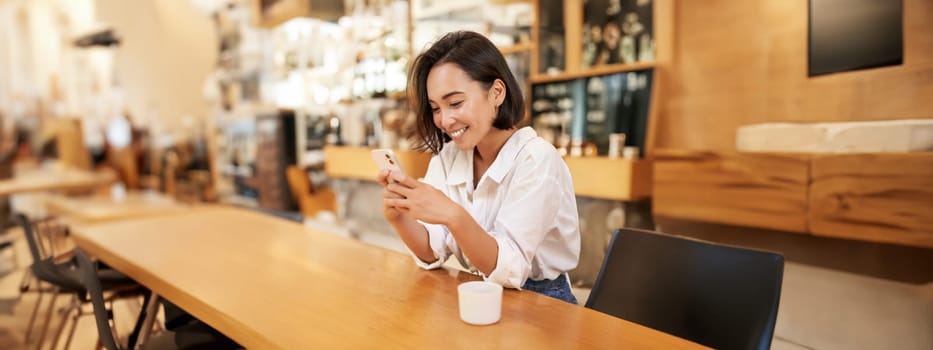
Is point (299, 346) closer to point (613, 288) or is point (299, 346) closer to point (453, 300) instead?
point (453, 300)

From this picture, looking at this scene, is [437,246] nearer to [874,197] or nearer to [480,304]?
[480,304]

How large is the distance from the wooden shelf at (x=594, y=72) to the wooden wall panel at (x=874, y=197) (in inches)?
36.4

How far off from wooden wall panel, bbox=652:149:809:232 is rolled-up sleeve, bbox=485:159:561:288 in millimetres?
1050

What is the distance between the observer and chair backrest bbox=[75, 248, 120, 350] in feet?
4.44

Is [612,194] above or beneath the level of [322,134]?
beneath

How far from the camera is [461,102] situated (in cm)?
141

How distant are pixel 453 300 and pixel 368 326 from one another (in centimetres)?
22

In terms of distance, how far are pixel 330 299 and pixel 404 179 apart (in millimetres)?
321

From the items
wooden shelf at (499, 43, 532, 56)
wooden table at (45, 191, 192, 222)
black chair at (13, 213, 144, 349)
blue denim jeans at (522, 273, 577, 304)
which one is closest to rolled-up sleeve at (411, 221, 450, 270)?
blue denim jeans at (522, 273, 577, 304)

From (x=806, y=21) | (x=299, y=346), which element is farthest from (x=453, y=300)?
(x=806, y=21)

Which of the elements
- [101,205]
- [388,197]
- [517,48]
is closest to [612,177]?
[517,48]

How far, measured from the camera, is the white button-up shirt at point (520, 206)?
4.28ft

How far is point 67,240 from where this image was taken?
2625mm

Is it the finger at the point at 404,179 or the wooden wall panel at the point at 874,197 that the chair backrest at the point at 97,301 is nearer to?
the finger at the point at 404,179
